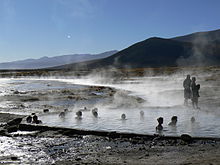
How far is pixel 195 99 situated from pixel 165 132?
22.4 feet

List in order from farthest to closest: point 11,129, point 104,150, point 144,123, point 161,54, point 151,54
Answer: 1. point 151,54
2. point 161,54
3. point 144,123
4. point 11,129
5. point 104,150

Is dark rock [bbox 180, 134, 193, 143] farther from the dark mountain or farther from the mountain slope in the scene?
the mountain slope

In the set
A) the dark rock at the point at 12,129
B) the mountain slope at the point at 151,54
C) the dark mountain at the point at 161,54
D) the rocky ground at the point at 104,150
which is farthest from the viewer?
the mountain slope at the point at 151,54

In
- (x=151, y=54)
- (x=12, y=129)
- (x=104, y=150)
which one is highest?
(x=151, y=54)

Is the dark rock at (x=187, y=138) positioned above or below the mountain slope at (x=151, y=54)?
below

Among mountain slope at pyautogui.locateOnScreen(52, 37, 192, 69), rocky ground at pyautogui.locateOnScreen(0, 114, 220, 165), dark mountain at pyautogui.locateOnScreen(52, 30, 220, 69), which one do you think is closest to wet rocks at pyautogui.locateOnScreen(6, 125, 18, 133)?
rocky ground at pyautogui.locateOnScreen(0, 114, 220, 165)

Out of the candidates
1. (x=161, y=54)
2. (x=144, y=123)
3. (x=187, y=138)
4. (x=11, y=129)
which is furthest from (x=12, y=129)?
(x=161, y=54)

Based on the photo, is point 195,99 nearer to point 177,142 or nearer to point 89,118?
point 89,118

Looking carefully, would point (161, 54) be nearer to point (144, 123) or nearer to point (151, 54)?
point (151, 54)

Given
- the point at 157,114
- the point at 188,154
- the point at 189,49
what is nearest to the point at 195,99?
the point at 157,114

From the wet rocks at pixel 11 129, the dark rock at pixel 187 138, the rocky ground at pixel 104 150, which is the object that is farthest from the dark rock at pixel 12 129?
the dark rock at pixel 187 138

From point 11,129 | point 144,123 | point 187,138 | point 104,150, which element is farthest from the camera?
point 144,123

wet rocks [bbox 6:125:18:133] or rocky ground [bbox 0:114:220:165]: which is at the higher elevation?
wet rocks [bbox 6:125:18:133]

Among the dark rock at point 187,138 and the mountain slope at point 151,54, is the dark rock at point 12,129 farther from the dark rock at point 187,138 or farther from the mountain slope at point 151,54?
the mountain slope at point 151,54
